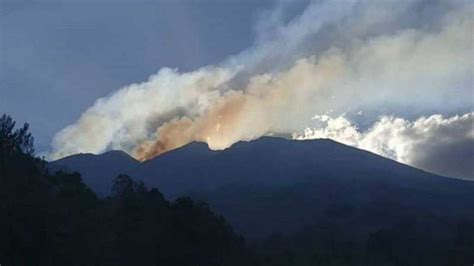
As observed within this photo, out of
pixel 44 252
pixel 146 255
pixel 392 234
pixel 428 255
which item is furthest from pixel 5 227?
pixel 392 234

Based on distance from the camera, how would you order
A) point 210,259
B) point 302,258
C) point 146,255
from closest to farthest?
point 146,255, point 210,259, point 302,258

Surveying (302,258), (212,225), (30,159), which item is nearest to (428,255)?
(302,258)

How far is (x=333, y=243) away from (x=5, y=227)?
108m

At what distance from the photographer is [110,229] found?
190ft

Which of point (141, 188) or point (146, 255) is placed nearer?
point (146, 255)

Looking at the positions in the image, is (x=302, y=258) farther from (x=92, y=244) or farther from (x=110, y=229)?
(x=92, y=244)

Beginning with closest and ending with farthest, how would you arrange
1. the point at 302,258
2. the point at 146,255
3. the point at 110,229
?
the point at 110,229, the point at 146,255, the point at 302,258

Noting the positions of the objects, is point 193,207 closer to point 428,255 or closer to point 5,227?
point 5,227

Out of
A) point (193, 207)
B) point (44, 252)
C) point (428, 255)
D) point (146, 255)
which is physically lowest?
point (44, 252)

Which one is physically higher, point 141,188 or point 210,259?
point 141,188

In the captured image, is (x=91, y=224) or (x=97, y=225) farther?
(x=97, y=225)

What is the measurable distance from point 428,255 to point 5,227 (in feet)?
276

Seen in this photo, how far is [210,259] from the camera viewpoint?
7031 centimetres

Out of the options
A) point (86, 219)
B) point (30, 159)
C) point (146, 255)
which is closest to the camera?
point (86, 219)
